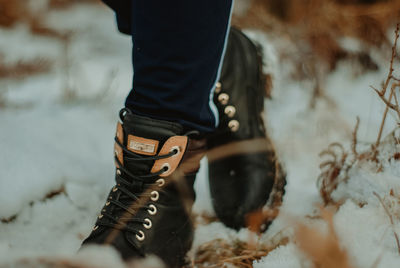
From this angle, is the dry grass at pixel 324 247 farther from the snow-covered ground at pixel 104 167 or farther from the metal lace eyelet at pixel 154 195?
the metal lace eyelet at pixel 154 195

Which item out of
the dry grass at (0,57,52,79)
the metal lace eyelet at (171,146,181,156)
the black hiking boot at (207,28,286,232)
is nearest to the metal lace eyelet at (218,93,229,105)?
the black hiking boot at (207,28,286,232)

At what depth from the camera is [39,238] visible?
0.84 metres

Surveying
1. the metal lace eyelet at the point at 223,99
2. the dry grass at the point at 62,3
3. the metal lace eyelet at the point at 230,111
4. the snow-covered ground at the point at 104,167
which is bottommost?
the dry grass at the point at 62,3

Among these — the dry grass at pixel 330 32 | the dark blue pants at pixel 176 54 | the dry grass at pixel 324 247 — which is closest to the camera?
the dry grass at pixel 324 247

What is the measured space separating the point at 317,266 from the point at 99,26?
2824 millimetres

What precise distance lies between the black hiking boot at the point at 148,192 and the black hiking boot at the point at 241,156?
18 centimetres

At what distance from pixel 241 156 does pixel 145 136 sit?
0.33 metres

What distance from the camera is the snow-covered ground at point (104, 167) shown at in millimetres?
704

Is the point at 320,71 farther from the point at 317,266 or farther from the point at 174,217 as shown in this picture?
the point at 317,266

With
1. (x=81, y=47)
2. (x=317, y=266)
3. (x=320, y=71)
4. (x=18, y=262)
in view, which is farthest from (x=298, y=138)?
(x=81, y=47)

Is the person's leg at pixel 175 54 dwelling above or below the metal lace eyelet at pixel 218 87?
above

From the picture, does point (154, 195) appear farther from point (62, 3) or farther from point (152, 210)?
point (62, 3)

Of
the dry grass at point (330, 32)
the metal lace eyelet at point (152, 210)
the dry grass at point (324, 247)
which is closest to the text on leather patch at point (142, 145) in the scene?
the metal lace eyelet at point (152, 210)

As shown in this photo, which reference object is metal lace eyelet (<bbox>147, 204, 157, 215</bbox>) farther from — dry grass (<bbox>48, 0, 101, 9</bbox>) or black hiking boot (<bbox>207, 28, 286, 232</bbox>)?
dry grass (<bbox>48, 0, 101, 9</bbox>)
